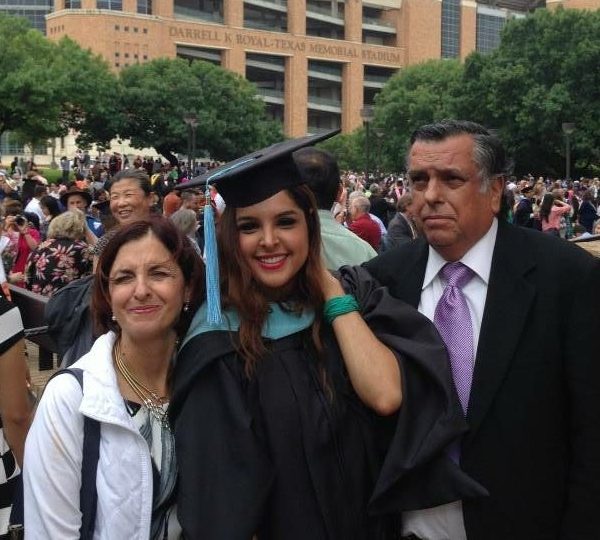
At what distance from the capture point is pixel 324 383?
7.17ft

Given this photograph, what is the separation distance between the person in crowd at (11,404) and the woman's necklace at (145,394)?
0.77 m

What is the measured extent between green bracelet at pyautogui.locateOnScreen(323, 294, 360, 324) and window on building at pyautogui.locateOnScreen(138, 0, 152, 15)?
7464 centimetres

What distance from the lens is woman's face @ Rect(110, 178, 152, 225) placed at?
491cm

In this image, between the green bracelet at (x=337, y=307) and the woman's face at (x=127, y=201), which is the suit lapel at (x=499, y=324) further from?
the woman's face at (x=127, y=201)

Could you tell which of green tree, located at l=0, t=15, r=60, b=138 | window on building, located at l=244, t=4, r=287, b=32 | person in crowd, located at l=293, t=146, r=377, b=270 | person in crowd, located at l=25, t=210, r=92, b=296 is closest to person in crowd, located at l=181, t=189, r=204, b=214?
person in crowd, located at l=25, t=210, r=92, b=296

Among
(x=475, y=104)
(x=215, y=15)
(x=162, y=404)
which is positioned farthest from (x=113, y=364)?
(x=215, y=15)

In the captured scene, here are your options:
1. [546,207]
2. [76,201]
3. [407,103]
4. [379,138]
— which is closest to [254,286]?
[76,201]

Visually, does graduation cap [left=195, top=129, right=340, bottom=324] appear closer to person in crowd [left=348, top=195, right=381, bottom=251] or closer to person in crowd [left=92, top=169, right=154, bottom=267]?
person in crowd [left=92, top=169, right=154, bottom=267]

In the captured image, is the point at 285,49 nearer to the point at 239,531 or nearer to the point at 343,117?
the point at 343,117

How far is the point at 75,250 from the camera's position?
5.69m

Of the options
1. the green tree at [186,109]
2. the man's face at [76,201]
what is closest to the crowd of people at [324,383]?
the man's face at [76,201]

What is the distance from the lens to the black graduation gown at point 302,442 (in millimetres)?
2098

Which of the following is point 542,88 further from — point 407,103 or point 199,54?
point 199,54

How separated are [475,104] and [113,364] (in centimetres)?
4460
